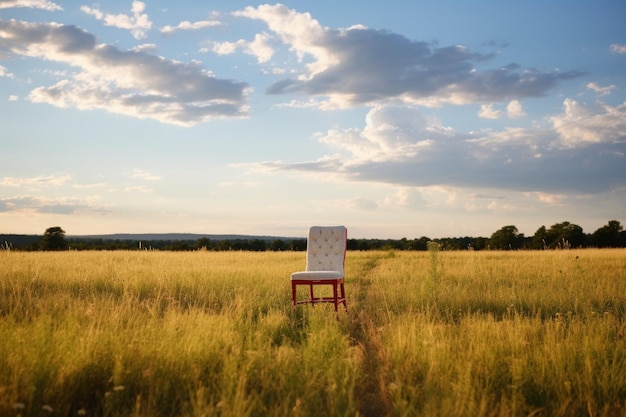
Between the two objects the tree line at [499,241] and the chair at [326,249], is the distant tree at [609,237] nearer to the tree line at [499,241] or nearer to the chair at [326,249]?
the tree line at [499,241]

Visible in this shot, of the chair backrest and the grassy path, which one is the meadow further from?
A: the chair backrest

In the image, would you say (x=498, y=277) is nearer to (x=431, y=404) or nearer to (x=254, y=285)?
(x=254, y=285)

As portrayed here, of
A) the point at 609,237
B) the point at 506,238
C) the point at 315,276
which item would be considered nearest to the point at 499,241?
the point at 506,238

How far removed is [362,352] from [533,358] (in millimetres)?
1539

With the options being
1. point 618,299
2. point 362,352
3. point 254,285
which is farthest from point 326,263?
point 618,299

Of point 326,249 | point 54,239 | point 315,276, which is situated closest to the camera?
point 315,276

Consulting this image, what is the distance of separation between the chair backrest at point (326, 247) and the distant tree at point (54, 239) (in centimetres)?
3910

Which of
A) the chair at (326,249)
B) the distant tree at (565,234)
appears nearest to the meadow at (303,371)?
the chair at (326,249)

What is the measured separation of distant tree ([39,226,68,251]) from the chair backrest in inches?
1539

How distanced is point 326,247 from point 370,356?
3.93 metres

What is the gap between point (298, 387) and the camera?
390 centimetres

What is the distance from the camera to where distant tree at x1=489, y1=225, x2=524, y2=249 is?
4812 centimetres

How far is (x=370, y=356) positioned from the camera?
17.4 feet

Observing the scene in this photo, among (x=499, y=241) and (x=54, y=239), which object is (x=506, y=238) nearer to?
(x=499, y=241)
